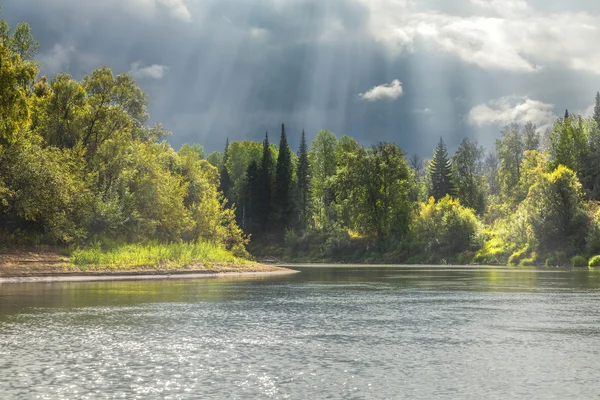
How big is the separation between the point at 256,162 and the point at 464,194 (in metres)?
53.7

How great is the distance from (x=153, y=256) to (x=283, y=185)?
9429cm

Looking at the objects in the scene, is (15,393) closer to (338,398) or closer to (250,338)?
(338,398)

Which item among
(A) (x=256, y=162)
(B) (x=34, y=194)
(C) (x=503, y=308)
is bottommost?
(C) (x=503, y=308)

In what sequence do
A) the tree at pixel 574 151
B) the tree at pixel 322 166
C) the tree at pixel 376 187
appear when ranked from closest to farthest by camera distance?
the tree at pixel 376 187
the tree at pixel 574 151
the tree at pixel 322 166

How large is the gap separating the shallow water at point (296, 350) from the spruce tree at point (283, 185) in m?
119

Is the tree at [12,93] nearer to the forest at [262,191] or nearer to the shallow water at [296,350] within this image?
the forest at [262,191]

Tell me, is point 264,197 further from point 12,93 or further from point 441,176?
point 12,93

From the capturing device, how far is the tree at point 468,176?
15675cm

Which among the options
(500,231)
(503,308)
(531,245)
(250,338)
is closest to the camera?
(250,338)

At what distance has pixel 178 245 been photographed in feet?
201

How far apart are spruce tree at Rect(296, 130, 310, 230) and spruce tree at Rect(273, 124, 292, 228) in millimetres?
2853

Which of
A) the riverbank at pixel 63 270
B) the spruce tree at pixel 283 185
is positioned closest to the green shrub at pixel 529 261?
A: the riverbank at pixel 63 270

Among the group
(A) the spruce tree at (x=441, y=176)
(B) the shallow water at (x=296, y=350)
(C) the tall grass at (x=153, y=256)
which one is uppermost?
(A) the spruce tree at (x=441, y=176)

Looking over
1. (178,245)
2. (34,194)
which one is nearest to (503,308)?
(34,194)
